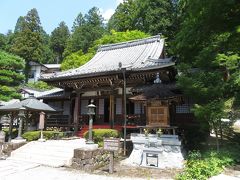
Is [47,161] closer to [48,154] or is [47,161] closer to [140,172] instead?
[48,154]

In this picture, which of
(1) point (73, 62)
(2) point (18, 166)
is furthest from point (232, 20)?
(1) point (73, 62)

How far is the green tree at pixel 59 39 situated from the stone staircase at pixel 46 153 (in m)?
53.5

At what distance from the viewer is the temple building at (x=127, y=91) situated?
12737mm

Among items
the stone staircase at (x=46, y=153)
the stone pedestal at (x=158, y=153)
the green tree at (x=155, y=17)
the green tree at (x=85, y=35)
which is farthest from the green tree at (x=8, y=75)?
the green tree at (x=85, y=35)

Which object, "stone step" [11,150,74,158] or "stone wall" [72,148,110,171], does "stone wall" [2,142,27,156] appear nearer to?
"stone step" [11,150,74,158]

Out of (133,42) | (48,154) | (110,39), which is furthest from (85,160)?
(110,39)

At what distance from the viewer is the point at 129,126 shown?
1430 centimetres

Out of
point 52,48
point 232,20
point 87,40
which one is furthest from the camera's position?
point 52,48

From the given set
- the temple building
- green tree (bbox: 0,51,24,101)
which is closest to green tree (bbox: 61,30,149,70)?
the temple building

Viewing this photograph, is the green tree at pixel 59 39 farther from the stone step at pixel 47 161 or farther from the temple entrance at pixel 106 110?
the stone step at pixel 47 161

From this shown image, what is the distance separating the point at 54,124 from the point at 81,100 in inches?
122

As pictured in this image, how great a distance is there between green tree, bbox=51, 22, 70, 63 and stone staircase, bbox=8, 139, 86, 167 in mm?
53476

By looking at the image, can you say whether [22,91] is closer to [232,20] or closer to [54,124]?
[54,124]

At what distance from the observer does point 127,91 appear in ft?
53.5
